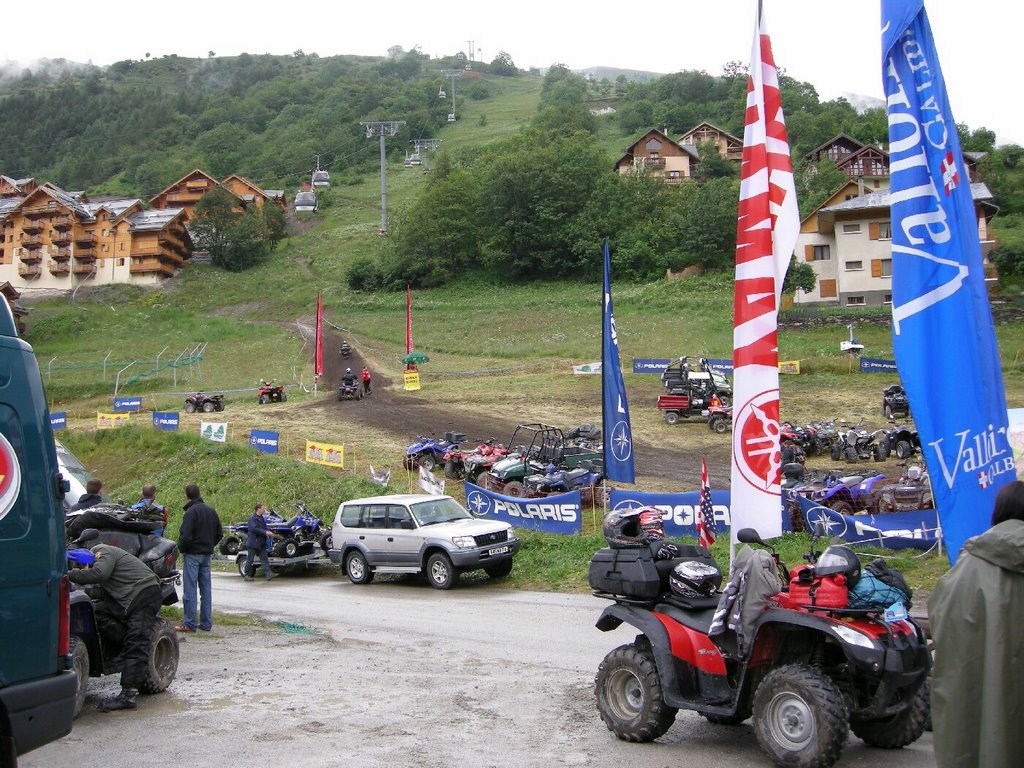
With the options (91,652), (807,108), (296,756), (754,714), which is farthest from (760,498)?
(807,108)

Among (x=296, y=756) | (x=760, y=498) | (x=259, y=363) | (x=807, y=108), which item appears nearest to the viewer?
(x=296, y=756)

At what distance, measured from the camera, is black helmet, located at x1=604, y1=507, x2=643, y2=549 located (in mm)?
7714

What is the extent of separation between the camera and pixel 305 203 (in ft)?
407

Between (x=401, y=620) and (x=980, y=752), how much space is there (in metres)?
11.0

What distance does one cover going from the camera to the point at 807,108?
127375 mm

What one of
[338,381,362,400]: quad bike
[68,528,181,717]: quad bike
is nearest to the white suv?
[68,528,181,717]: quad bike

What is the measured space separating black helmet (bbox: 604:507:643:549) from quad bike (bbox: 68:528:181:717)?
14.5ft

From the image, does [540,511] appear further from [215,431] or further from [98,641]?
[215,431]

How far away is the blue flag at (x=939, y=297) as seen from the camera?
5.75m

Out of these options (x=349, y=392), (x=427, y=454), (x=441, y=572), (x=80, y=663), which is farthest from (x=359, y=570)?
(x=349, y=392)

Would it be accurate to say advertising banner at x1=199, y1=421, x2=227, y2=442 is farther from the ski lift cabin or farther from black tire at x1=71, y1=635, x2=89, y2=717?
the ski lift cabin

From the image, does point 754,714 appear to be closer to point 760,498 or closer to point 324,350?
point 760,498

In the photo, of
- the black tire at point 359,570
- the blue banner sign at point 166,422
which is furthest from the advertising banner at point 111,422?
the black tire at point 359,570

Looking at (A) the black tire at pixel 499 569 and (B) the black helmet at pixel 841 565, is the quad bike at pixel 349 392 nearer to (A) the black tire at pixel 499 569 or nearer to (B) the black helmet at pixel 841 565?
(A) the black tire at pixel 499 569
